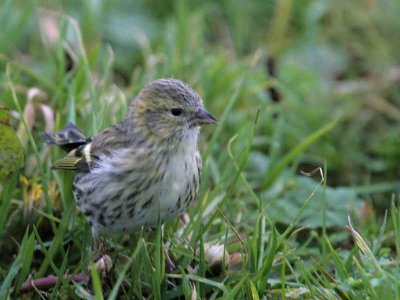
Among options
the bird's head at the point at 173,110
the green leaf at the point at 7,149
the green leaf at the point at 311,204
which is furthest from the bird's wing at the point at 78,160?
the green leaf at the point at 311,204

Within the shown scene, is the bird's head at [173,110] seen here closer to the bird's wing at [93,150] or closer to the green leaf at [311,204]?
the bird's wing at [93,150]

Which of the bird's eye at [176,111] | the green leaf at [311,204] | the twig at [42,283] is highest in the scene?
the bird's eye at [176,111]

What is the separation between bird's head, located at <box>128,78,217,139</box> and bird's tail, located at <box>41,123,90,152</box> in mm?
374

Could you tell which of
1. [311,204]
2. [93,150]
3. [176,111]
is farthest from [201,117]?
[311,204]

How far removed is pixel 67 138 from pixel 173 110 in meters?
0.59

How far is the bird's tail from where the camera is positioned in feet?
10.8

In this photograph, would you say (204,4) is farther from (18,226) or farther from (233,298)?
(233,298)

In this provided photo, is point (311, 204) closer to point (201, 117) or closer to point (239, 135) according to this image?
point (239, 135)

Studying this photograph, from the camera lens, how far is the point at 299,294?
106 inches

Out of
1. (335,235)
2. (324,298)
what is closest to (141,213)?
(324,298)

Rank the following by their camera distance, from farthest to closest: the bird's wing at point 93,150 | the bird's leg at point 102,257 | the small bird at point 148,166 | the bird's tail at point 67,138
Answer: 1. the bird's tail at point 67,138
2. the bird's wing at point 93,150
3. the small bird at point 148,166
4. the bird's leg at point 102,257

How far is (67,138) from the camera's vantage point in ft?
11.0

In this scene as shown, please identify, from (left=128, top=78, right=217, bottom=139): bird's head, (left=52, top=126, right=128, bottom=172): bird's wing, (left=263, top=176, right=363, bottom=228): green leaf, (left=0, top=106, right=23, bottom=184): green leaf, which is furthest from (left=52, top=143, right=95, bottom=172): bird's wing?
(left=263, top=176, right=363, bottom=228): green leaf

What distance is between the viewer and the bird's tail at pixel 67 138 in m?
3.30
